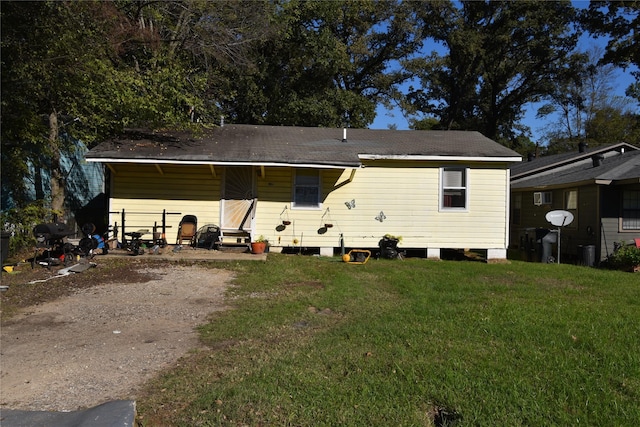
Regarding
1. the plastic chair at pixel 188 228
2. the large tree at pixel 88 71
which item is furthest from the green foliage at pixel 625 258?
the large tree at pixel 88 71

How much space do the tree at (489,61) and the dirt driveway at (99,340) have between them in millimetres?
22160

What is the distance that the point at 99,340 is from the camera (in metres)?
5.14

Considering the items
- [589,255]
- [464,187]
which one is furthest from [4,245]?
[589,255]

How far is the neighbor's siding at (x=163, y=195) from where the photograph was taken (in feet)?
39.0

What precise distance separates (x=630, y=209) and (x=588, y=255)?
1.86 meters

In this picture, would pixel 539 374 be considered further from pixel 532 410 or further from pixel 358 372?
pixel 358 372

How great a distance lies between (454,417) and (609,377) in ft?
5.11

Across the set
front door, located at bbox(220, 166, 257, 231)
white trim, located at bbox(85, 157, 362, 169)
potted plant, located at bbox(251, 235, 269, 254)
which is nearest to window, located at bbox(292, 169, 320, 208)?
white trim, located at bbox(85, 157, 362, 169)

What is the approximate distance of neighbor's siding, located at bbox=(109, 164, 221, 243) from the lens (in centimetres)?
1190

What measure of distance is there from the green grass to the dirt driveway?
338 millimetres

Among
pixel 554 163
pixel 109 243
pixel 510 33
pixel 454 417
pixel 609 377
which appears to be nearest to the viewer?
pixel 454 417

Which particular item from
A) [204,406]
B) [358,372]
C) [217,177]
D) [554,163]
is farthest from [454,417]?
[554,163]

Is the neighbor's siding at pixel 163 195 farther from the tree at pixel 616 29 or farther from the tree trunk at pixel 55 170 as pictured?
the tree at pixel 616 29

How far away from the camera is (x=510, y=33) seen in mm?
28406
